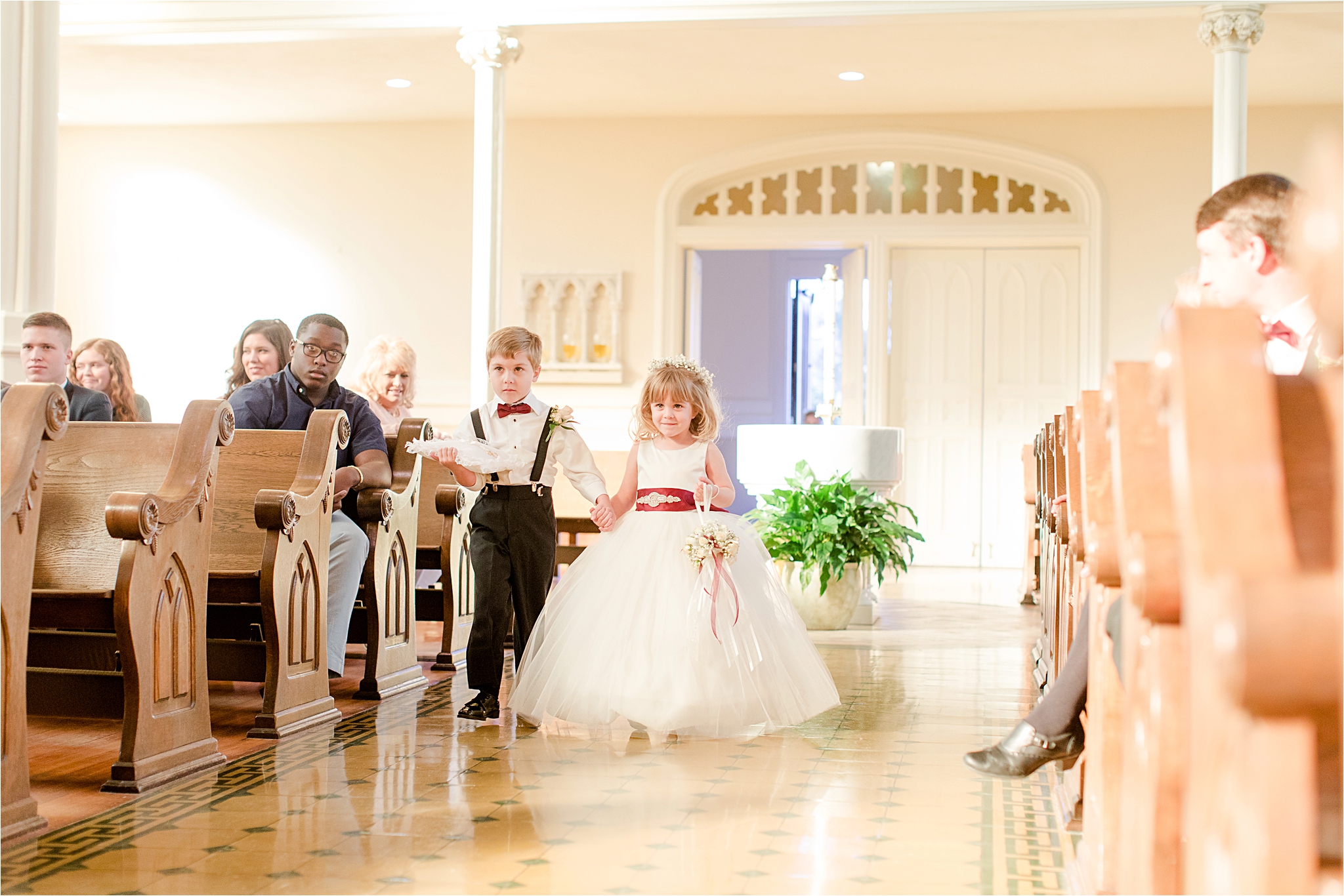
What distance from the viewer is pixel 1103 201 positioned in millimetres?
9453

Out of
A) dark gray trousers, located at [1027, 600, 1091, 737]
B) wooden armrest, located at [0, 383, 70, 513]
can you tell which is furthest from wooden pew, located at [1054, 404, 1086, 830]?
wooden armrest, located at [0, 383, 70, 513]

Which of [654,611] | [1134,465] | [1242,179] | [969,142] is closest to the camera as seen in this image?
[1134,465]

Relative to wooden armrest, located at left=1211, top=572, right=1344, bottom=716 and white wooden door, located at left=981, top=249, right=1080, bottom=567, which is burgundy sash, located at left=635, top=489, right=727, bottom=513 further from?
white wooden door, located at left=981, top=249, right=1080, bottom=567

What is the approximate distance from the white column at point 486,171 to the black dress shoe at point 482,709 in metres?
3.90

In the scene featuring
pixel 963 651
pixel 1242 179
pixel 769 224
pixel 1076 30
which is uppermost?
pixel 1076 30

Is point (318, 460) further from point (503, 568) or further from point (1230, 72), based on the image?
point (1230, 72)

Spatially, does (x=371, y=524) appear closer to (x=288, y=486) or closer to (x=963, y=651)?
(x=288, y=486)

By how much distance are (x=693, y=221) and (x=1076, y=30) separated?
3383mm

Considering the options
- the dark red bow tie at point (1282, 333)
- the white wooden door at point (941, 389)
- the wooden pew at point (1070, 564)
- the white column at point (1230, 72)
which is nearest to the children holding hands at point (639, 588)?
the wooden pew at point (1070, 564)

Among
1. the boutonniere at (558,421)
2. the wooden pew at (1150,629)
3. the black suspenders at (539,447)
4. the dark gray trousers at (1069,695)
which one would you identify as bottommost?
the dark gray trousers at (1069,695)

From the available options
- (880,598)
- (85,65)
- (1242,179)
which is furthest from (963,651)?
(85,65)

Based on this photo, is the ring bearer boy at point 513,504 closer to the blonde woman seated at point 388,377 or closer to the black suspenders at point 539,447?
the black suspenders at point 539,447

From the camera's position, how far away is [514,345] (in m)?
3.72

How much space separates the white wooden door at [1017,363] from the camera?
971 cm
